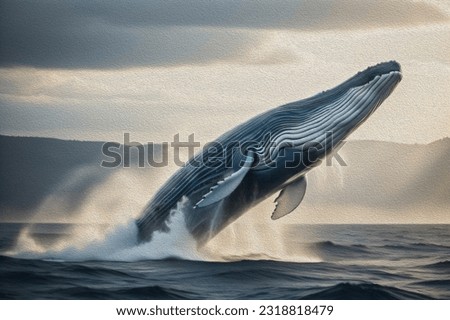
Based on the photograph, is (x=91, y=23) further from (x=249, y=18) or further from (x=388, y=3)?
(x=388, y=3)

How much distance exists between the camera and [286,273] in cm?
812

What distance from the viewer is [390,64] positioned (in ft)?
26.7

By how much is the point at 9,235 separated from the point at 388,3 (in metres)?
4.74

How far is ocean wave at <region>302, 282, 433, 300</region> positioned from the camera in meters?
7.93

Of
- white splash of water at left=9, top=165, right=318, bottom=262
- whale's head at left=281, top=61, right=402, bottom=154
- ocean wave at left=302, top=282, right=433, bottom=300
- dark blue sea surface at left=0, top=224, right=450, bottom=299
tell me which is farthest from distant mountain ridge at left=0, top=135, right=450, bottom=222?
ocean wave at left=302, top=282, right=433, bottom=300

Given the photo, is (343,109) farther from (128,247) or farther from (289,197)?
(128,247)

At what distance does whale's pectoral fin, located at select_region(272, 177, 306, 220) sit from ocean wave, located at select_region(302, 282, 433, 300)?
918mm

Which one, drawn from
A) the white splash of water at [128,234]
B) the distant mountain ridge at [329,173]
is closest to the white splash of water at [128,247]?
the white splash of water at [128,234]

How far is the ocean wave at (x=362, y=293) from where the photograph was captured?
7.93 meters

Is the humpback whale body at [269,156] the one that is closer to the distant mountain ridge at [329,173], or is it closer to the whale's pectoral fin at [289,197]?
the whale's pectoral fin at [289,197]

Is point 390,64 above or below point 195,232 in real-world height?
above

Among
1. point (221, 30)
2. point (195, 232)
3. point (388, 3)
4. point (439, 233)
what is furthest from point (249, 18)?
point (439, 233)

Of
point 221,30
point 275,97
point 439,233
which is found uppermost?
point 221,30

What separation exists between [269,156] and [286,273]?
1225 mm
